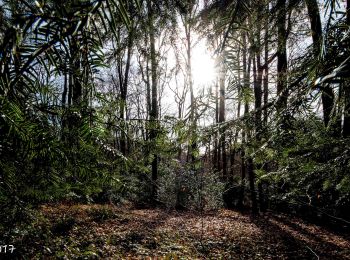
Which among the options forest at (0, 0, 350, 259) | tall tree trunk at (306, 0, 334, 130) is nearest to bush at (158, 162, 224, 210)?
forest at (0, 0, 350, 259)

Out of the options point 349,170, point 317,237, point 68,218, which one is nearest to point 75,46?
point 349,170

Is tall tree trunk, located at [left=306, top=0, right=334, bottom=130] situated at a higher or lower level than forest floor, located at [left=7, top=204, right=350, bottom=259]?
higher

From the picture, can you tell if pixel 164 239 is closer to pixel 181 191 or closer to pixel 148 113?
pixel 148 113

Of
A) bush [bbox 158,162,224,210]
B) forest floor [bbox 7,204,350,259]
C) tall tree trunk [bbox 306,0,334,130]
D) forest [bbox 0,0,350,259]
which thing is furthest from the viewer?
bush [bbox 158,162,224,210]

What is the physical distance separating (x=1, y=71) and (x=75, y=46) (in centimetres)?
14

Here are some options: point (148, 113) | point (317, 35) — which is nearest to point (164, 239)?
point (148, 113)

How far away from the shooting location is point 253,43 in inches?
83.0

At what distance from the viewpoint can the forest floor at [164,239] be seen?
583 cm

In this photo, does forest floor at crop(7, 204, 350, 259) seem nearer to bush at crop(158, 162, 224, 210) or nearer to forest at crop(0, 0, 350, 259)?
forest at crop(0, 0, 350, 259)

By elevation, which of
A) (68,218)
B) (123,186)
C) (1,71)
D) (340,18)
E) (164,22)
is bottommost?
(68,218)

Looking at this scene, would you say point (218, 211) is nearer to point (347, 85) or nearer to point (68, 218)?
point (68, 218)

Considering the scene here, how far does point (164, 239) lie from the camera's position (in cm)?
772

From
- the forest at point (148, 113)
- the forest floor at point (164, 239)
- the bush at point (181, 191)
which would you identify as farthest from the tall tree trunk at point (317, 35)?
the bush at point (181, 191)

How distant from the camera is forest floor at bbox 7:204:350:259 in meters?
5.83
